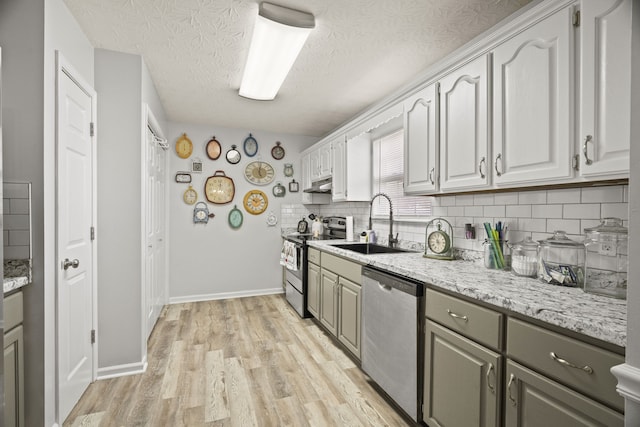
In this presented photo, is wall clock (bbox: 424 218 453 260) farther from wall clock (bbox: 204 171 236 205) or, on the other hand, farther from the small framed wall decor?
the small framed wall decor

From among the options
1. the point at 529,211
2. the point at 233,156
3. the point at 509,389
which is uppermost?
the point at 233,156

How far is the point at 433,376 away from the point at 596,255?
960 mm

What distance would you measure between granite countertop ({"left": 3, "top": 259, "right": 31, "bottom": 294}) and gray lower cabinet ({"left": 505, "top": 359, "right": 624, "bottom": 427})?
2194mm

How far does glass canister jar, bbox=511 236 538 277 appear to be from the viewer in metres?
1.62

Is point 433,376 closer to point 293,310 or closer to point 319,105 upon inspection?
point 293,310

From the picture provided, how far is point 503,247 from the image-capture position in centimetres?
189

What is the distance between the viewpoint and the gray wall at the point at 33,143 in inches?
61.1

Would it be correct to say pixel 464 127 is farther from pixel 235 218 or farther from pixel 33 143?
pixel 235 218

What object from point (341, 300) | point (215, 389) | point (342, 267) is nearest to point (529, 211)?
point (342, 267)

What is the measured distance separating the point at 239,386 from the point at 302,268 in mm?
1565

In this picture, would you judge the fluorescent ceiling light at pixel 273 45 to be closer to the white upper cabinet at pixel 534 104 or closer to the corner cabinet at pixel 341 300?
the white upper cabinet at pixel 534 104

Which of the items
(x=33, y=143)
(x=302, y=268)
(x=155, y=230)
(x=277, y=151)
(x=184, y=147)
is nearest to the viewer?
(x=33, y=143)

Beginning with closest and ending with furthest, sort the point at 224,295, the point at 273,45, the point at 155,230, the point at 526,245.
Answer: the point at 526,245, the point at 273,45, the point at 155,230, the point at 224,295

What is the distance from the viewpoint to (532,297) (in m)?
1.24
